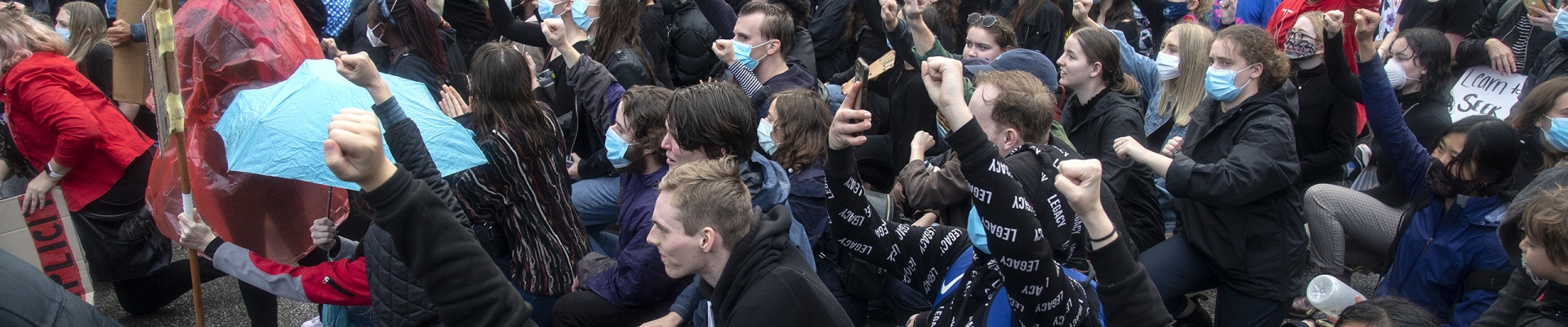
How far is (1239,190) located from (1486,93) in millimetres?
3150

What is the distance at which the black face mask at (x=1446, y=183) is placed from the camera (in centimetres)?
364

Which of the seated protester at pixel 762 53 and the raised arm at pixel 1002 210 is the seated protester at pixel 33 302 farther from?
the seated protester at pixel 762 53

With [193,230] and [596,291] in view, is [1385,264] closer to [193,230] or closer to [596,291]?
[596,291]

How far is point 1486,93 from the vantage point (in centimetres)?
565

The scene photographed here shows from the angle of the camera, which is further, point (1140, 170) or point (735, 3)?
point (735, 3)

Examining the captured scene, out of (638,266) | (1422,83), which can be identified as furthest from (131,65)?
(1422,83)

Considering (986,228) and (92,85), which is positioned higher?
(986,228)

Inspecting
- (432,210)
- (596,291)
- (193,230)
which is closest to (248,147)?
(193,230)

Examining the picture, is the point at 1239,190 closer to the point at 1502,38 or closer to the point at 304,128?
the point at 304,128

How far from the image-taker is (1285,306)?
390 centimetres

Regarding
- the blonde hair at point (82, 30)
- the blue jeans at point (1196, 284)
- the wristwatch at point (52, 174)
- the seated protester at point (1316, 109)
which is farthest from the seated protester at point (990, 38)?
the blonde hair at point (82, 30)

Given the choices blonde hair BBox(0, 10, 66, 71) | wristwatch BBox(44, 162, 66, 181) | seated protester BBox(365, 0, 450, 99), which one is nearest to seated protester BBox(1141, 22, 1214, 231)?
seated protester BBox(365, 0, 450, 99)

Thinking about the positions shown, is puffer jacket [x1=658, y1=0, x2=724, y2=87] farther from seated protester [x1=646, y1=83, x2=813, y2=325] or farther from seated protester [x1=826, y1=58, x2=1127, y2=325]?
seated protester [x1=826, y1=58, x2=1127, y2=325]

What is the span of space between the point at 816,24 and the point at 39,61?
14.9ft
